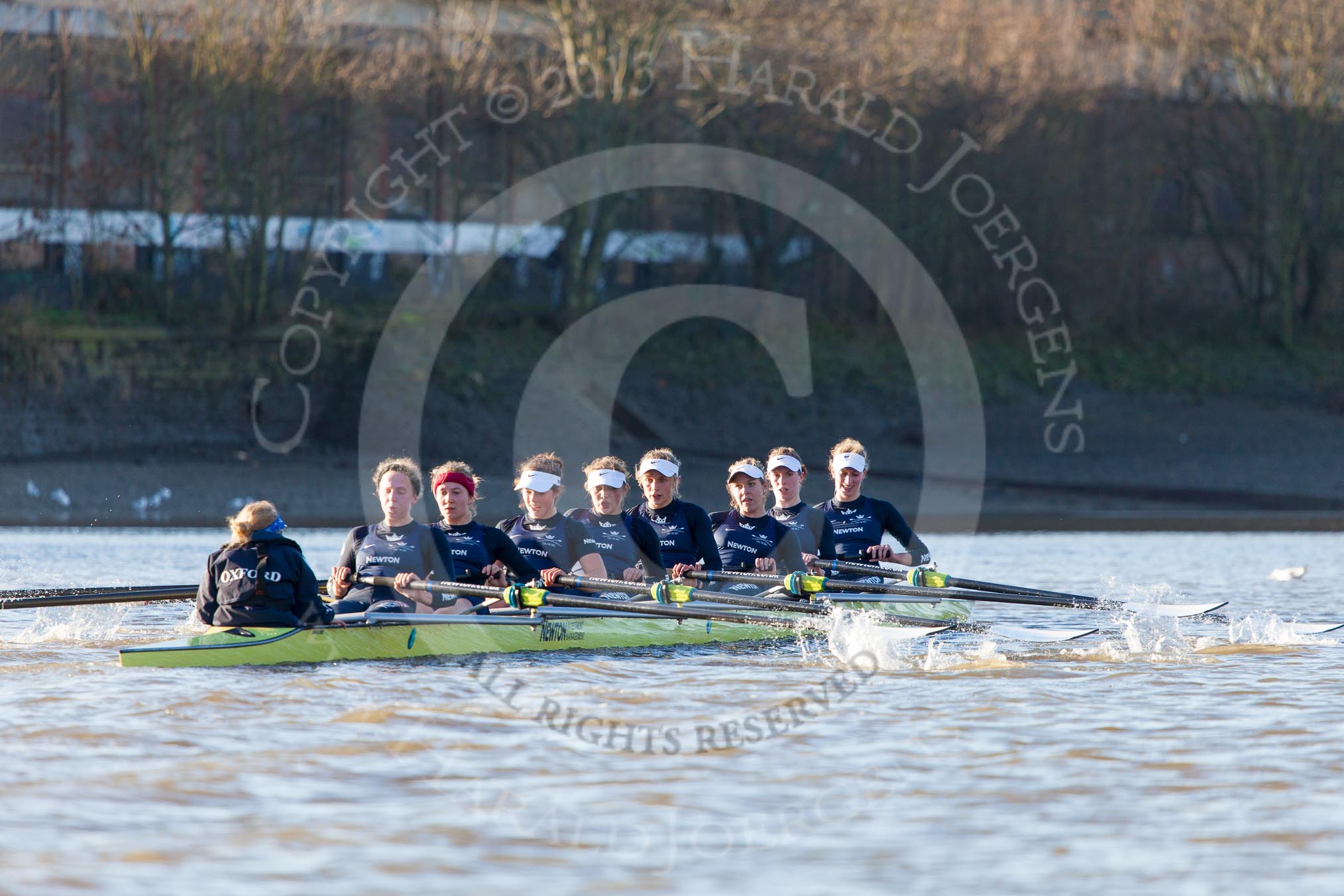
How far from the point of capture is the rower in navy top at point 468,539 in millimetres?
11117

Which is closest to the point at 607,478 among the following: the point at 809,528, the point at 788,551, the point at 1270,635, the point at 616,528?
the point at 616,528

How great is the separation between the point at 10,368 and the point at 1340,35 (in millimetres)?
23748

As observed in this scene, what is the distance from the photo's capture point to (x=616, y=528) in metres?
12.1

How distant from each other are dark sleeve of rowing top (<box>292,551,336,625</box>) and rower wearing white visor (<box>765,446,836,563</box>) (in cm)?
445

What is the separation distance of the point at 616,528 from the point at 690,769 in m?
4.58

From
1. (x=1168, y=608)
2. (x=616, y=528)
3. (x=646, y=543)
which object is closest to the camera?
(x=616, y=528)

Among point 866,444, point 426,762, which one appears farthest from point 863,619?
point 866,444

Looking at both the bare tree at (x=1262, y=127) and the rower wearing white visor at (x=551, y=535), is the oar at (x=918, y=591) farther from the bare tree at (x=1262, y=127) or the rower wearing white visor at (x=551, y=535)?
the bare tree at (x=1262, y=127)

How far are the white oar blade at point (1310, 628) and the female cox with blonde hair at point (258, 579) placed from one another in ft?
23.5

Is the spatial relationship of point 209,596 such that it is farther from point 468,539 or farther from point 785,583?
point 785,583

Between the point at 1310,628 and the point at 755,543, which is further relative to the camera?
the point at 755,543

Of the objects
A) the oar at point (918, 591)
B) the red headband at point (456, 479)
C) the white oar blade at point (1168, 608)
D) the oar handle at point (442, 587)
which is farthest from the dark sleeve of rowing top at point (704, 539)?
the white oar blade at point (1168, 608)

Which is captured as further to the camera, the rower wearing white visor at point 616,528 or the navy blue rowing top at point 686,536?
the navy blue rowing top at point 686,536

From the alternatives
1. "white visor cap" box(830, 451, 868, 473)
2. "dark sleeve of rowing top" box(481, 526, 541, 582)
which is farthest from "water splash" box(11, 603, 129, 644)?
"white visor cap" box(830, 451, 868, 473)
